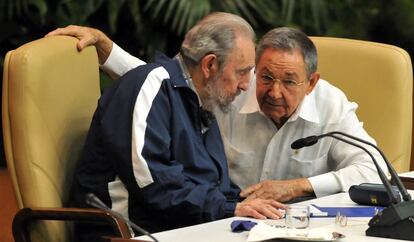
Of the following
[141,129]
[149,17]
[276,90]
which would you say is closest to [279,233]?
[141,129]

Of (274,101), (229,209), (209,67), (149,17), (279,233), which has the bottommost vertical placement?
(149,17)

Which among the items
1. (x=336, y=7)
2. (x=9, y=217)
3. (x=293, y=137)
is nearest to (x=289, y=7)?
(x=336, y=7)

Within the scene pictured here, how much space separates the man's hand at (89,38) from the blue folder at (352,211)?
96cm

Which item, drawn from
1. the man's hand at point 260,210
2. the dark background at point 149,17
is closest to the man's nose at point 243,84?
the man's hand at point 260,210

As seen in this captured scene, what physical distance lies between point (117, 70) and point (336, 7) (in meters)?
3.59

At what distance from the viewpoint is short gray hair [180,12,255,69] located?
3457mm

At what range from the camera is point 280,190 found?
367 cm

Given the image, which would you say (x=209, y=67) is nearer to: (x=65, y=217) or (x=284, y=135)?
(x=284, y=135)

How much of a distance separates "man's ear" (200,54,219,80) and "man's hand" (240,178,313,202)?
439 mm

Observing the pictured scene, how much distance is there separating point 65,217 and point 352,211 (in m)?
0.83

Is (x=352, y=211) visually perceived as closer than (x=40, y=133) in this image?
Yes

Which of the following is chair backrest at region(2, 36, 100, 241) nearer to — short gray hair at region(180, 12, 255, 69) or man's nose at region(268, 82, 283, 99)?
short gray hair at region(180, 12, 255, 69)

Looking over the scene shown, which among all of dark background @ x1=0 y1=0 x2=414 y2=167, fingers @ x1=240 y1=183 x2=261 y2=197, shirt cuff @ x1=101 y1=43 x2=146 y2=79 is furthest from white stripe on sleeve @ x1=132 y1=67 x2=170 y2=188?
dark background @ x1=0 y1=0 x2=414 y2=167

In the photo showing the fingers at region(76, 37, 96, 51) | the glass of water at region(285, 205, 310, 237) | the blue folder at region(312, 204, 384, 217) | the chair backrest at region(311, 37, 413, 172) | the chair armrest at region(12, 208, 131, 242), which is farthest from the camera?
the chair backrest at region(311, 37, 413, 172)
